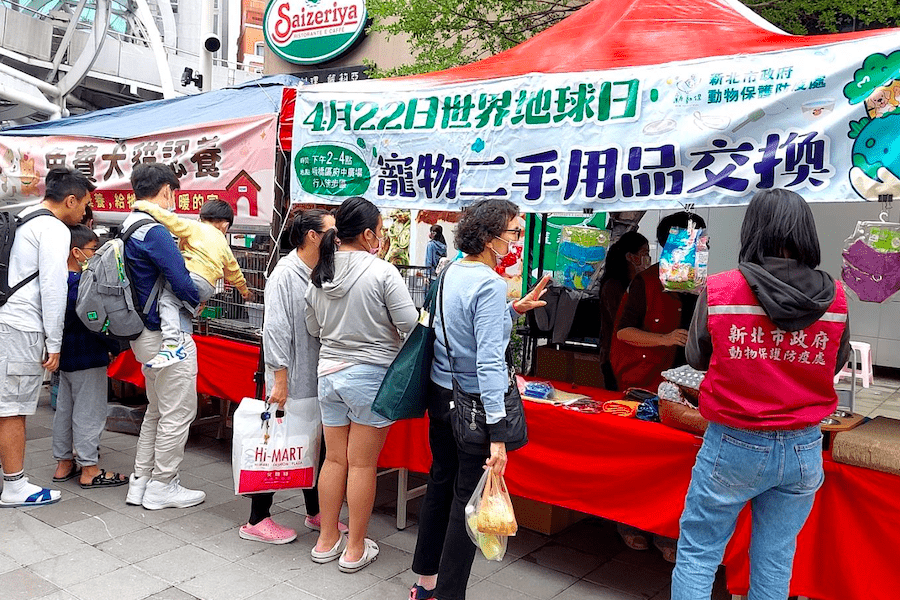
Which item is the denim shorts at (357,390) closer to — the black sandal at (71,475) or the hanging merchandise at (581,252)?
the hanging merchandise at (581,252)

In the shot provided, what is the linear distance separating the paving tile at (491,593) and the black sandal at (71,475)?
301 cm

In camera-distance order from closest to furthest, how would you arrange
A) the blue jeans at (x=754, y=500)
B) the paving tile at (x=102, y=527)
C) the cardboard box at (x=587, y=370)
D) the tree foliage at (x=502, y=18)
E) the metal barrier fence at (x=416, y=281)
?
the blue jeans at (x=754, y=500) → the paving tile at (x=102, y=527) → the metal barrier fence at (x=416, y=281) → the cardboard box at (x=587, y=370) → the tree foliage at (x=502, y=18)

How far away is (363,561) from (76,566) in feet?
4.72

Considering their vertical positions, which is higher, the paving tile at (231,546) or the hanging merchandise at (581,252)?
the hanging merchandise at (581,252)

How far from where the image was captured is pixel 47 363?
13.8 feet

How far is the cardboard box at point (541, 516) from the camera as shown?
402cm

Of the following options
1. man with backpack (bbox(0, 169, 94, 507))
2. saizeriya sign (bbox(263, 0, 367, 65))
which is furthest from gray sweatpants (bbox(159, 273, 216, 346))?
saizeriya sign (bbox(263, 0, 367, 65))

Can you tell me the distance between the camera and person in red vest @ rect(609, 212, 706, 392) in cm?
412

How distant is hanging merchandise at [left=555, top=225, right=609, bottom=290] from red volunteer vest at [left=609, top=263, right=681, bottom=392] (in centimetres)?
33

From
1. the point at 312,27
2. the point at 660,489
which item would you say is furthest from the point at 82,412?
the point at 312,27

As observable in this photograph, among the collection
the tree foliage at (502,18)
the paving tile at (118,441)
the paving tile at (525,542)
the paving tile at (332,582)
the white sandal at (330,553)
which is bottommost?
the paving tile at (118,441)

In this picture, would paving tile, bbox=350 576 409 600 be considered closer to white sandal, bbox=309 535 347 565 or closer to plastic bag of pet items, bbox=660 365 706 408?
white sandal, bbox=309 535 347 565

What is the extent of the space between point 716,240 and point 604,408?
7.77 metres

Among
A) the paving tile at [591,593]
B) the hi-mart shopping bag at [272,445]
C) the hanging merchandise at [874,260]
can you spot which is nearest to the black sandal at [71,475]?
the hi-mart shopping bag at [272,445]
